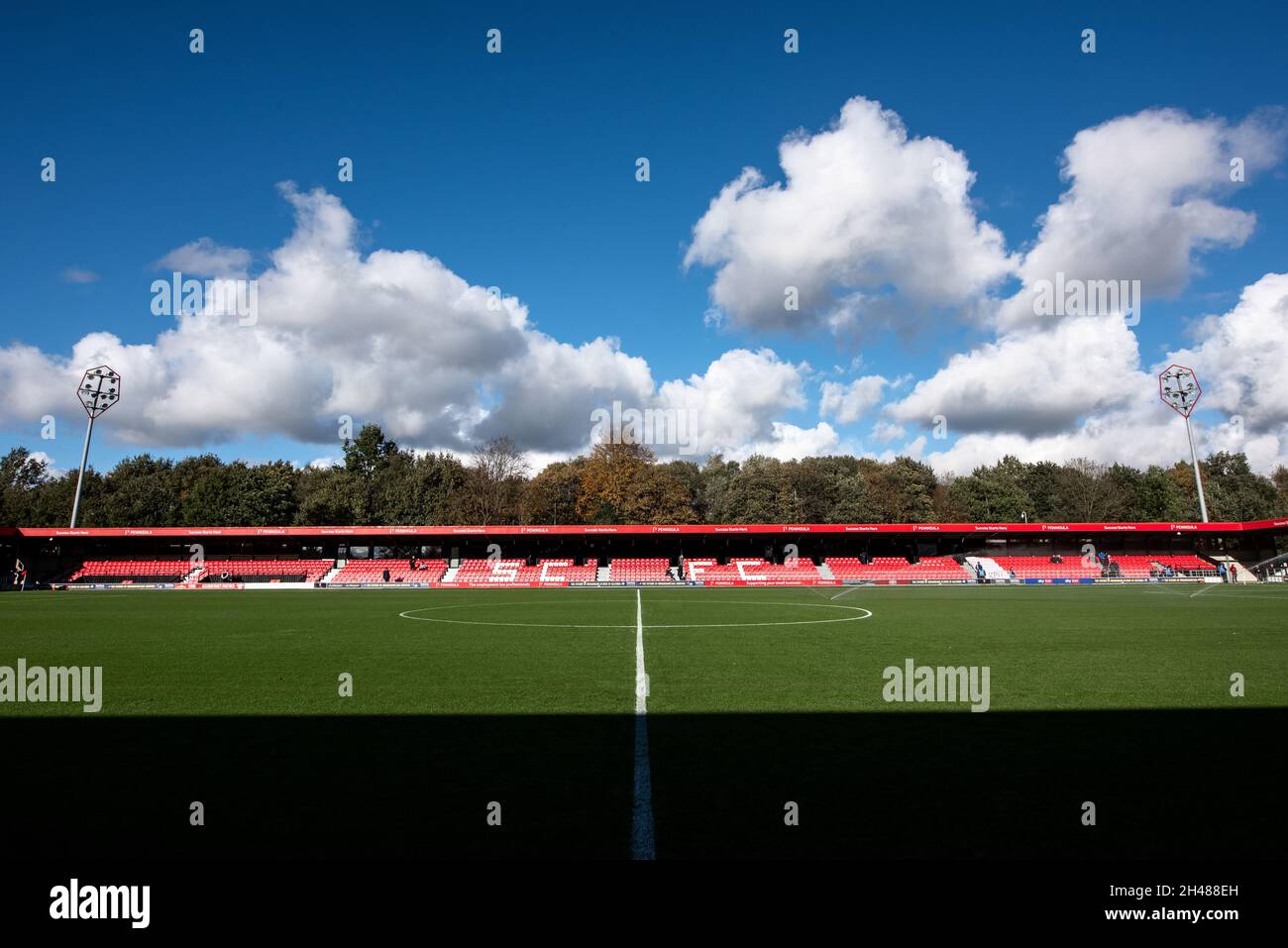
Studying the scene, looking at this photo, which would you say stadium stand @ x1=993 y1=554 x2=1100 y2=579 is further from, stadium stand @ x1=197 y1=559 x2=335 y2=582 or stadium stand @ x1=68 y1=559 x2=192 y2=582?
stadium stand @ x1=68 y1=559 x2=192 y2=582

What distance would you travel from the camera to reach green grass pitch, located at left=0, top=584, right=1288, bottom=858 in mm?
4645

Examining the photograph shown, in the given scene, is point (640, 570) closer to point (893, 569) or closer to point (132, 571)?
point (893, 569)

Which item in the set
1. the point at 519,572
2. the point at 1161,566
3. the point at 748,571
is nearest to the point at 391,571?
the point at 519,572

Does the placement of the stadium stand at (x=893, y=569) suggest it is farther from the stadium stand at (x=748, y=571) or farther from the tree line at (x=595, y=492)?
the tree line at (x=595, y=492)

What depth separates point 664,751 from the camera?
260 inches

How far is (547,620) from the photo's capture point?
21500 millimetres

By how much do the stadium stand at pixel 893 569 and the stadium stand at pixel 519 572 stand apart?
20.5 meters

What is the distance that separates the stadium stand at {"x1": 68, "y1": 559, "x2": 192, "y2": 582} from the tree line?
2113 centimetres

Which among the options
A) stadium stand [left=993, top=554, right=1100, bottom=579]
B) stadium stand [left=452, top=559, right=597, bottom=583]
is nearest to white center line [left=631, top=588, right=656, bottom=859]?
stadium stand [left=452, top=559, right=597, bottom=583]
